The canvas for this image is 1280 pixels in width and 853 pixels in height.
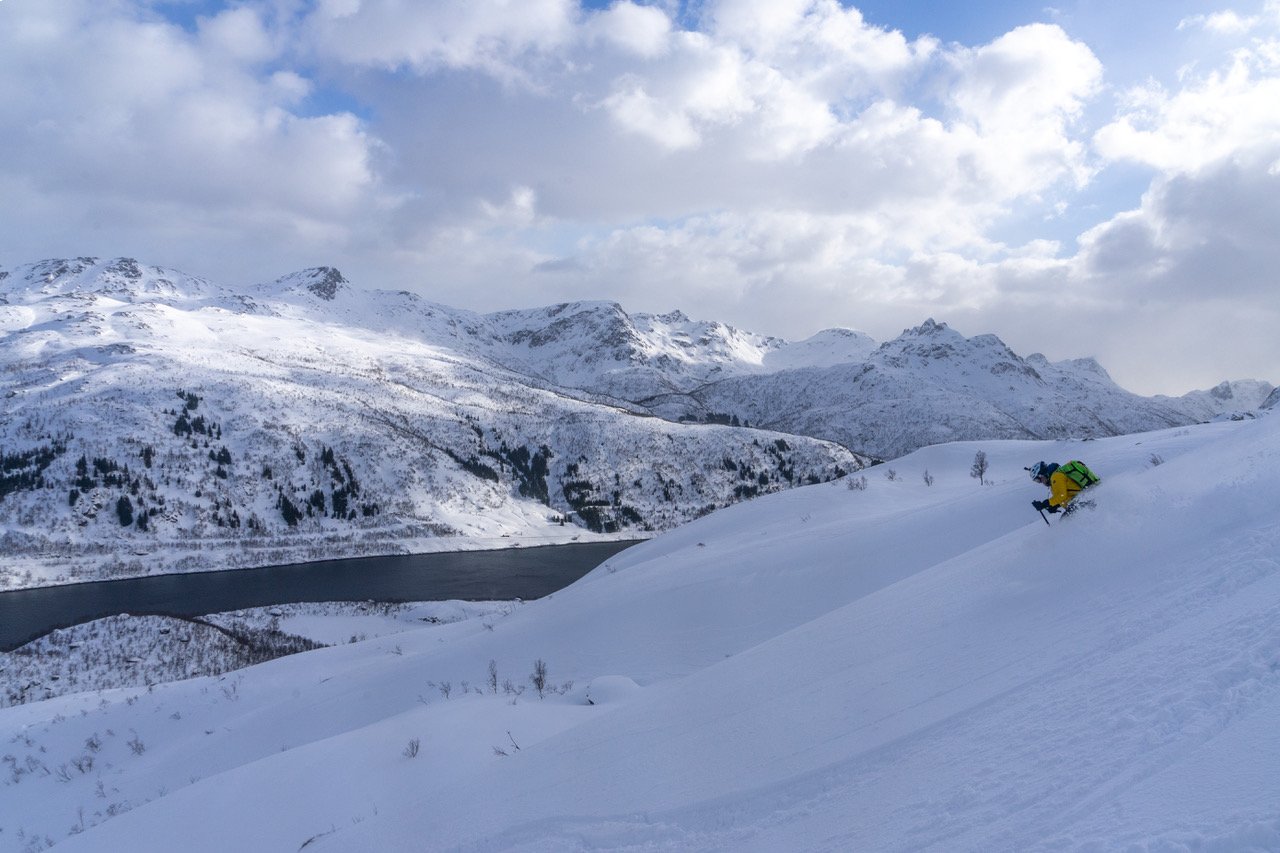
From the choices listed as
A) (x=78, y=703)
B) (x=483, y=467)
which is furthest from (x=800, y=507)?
(x=483, y=467)

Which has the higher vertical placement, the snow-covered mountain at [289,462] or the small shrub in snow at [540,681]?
the snow-covered mountain at [289,462]

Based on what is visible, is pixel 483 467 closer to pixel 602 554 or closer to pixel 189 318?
pixel 602 554

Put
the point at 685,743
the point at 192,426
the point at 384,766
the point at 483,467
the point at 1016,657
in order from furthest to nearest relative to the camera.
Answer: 1. the point at 483,467
2. the point at 192,426
3. the point at 384,766
4. the point at 685,743
5. the point at 1016,657

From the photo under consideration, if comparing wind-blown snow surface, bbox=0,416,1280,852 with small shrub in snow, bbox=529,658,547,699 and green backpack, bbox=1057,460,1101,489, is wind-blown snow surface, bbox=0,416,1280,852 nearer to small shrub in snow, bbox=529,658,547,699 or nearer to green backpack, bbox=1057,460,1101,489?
small shrub in snow, bbox=529,658,547,699

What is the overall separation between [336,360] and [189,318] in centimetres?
5027

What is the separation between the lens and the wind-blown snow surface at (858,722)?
4348 millimetres

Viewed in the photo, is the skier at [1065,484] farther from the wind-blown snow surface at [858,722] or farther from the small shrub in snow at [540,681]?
the small shrub in snow at [540,681]

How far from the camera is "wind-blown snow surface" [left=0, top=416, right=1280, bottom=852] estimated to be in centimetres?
435

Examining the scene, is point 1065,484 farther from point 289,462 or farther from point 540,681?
point 289,462

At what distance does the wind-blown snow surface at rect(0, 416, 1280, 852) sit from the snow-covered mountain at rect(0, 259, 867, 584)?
264 feet

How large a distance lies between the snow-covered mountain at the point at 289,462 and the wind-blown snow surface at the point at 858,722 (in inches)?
3170

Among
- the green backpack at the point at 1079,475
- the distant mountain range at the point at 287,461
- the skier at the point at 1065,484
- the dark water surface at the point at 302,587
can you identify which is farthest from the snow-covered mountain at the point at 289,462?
the green backpack at the point at 1079,475

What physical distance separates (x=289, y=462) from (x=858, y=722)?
107 metres

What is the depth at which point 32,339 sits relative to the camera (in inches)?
5276
